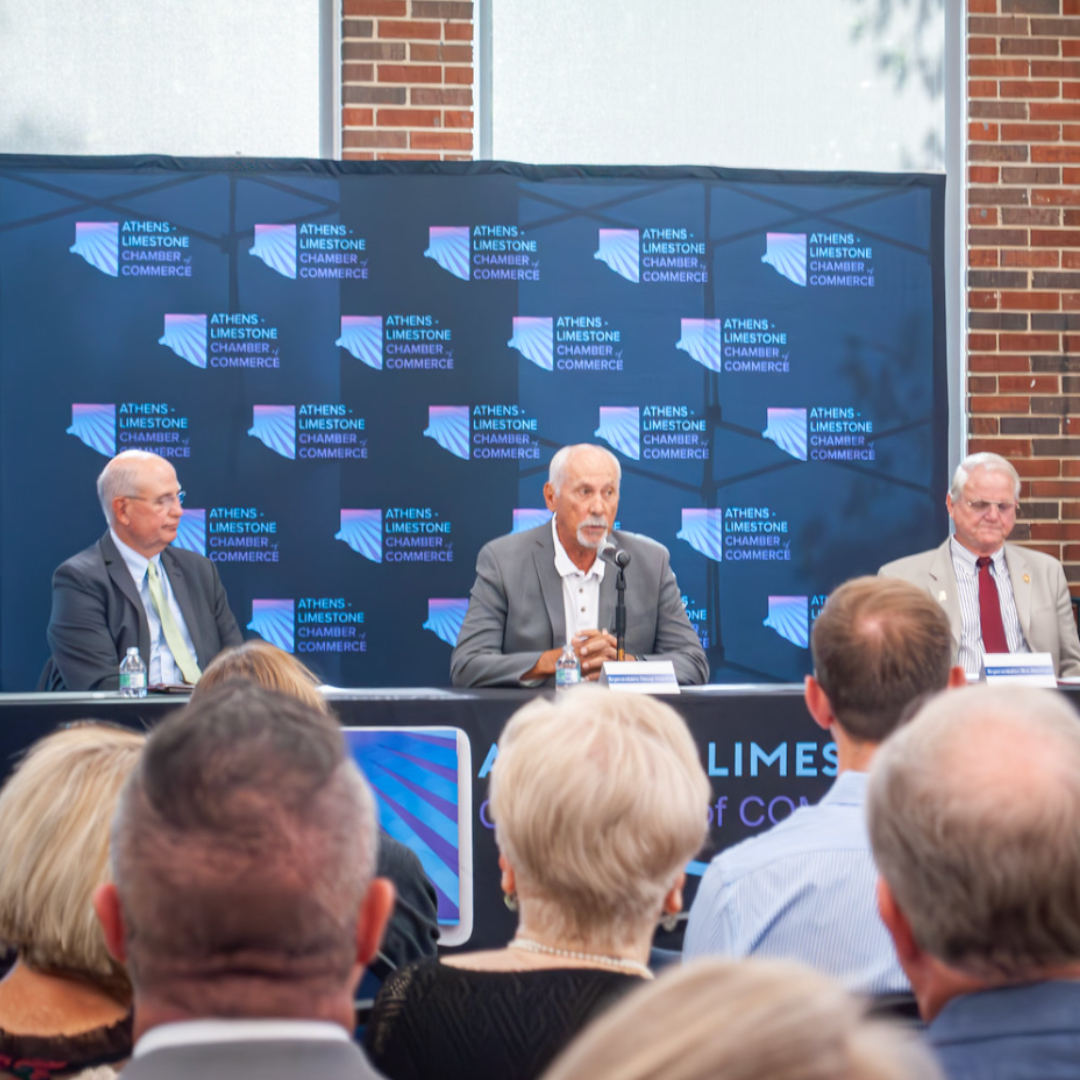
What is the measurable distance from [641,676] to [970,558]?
155 cm

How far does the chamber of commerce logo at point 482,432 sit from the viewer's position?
4.34 meters

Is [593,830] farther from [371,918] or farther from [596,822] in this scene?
[371,918]

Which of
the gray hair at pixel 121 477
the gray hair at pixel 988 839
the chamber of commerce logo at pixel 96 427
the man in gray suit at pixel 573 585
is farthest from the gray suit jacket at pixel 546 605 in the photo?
the gray hair at pixel 988 839

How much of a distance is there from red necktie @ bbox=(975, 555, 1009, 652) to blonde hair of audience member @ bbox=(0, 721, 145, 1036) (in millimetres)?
3257

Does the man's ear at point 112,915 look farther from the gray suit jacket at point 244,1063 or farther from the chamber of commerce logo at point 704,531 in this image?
the chamber of commerce logo at point 704,531

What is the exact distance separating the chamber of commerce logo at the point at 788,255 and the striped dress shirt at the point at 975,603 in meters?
1.16

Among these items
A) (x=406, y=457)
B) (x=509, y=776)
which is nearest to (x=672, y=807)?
(x=509, y=776)

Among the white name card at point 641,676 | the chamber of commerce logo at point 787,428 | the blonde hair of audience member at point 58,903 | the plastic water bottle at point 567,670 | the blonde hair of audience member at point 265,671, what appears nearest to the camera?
the blonde hair of audience member at point 58,903

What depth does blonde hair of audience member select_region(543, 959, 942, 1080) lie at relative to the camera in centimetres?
40

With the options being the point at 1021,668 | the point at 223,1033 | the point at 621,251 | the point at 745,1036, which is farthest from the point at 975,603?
the point at 745,1036

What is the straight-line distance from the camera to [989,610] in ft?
12.8

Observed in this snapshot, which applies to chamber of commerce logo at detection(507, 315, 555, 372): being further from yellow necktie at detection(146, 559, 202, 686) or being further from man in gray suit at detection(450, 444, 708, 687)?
yellow necktie at detection(146, 559, 202, 686)

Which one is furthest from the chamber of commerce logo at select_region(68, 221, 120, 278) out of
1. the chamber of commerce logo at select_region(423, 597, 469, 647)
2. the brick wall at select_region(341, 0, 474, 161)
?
the chamber of commerce logo at select_region(423, 597, 469, 647)

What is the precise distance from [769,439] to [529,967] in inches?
138
